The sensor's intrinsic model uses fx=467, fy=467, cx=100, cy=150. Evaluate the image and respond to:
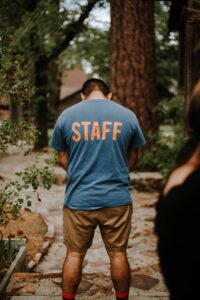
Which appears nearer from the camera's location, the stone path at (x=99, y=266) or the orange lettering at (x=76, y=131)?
the orange lettering at (x=76, y=131)

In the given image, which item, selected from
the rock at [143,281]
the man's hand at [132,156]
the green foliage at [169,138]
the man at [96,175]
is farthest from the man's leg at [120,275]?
the green foliage at [169,138]

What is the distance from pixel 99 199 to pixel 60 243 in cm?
308

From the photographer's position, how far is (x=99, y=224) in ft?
12.3

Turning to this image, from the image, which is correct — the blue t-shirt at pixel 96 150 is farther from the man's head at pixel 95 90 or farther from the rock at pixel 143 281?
the rock at pixel 143 281

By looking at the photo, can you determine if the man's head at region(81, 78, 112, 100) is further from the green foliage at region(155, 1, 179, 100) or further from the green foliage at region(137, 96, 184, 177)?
the green foliage at region(155, 1, 179, 100)

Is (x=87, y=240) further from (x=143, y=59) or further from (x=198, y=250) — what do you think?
(x=143, y=59)

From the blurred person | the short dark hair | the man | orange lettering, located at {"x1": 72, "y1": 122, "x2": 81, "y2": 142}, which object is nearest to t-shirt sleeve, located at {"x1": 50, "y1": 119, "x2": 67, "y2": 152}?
the man

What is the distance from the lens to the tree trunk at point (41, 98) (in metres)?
17.4

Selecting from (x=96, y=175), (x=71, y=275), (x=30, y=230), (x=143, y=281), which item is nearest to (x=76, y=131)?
(x=96, y=175)

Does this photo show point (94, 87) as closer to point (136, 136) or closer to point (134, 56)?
point (136, 136)

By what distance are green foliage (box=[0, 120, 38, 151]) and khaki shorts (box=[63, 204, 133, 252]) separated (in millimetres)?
1139

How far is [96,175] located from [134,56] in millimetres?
7350

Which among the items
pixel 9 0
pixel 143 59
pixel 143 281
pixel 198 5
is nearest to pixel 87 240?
pixel 143 281

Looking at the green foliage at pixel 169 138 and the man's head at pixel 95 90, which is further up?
the man's head at pixel 95 90
